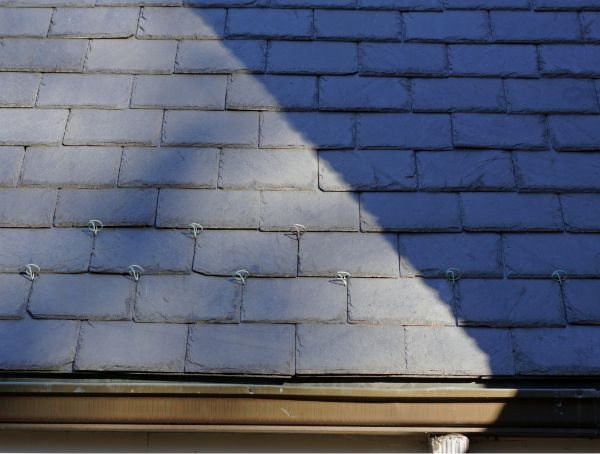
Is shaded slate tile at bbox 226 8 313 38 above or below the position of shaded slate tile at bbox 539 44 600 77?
above

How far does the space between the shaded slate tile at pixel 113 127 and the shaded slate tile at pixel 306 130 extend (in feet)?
1.42

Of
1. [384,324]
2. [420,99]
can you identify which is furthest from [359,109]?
[384,324]

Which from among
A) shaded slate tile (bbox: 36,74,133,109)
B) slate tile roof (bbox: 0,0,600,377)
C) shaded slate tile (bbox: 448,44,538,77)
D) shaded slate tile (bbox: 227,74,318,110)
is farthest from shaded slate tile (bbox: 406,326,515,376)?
shaded slate tile (bbox: 36,74,133,109)

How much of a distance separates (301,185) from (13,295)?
110 cm

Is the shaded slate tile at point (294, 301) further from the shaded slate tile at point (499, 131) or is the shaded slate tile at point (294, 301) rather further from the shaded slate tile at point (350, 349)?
the shaded slate tile at point (499, 131)

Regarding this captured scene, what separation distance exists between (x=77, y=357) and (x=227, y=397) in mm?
518

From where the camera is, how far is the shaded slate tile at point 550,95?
10.7 feet

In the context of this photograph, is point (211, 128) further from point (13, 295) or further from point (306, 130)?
point (13, 295)

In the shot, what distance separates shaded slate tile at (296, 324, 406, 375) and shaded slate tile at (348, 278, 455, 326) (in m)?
0.04

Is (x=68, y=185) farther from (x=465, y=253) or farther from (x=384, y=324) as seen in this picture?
(x=465, y=253)

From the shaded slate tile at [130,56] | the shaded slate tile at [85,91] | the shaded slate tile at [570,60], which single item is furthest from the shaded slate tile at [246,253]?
the shaded slate tile at [570,60]

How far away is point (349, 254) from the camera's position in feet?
9.53

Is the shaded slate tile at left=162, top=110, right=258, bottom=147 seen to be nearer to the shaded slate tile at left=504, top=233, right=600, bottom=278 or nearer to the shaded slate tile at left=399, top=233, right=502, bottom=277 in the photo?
the shaded slate tile at left=399, top=233, right=502, bottom=277

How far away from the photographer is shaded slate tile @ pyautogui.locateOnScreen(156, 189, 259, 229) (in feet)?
9.76
